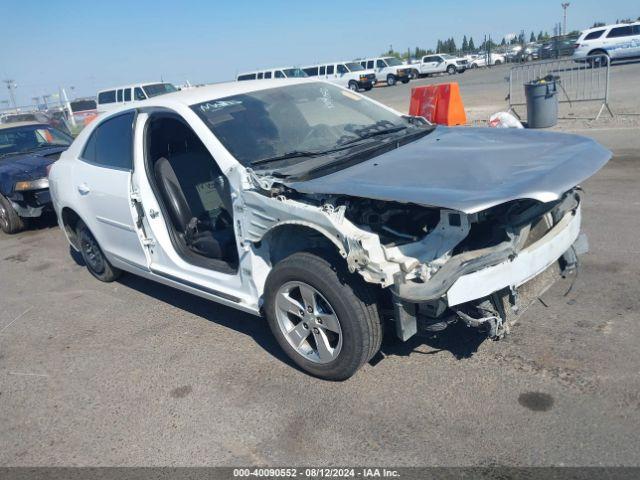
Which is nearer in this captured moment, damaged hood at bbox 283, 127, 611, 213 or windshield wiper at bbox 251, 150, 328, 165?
damaged hood at bbox 283, 127, 611, 213

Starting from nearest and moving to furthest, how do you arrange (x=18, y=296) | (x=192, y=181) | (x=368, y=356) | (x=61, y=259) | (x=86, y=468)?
(x=86, y=468) < (x=368, y=356) < (x=192, y=181) < (x=18, y=296) < (x=61, y=259)

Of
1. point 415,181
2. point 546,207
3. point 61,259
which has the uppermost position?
point 415,181

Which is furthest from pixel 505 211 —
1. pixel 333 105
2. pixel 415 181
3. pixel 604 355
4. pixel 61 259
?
pixel 61 259

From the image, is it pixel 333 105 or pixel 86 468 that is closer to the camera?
pixel 86 468

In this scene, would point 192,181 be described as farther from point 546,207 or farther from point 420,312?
point 546,207

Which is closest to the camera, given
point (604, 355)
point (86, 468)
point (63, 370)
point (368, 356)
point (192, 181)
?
point (86, 468)

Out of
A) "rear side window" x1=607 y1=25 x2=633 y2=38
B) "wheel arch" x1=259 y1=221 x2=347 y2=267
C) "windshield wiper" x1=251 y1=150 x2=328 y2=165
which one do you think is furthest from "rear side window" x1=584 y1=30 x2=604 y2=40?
"wheel arch" x1=259 y1=221 x2=347 y2=267

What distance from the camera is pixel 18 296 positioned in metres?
5.73

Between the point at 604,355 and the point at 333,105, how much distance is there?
2.75 meters

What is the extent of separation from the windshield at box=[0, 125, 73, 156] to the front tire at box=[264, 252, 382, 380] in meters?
7.51

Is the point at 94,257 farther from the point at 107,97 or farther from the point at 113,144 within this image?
the point at 107,97

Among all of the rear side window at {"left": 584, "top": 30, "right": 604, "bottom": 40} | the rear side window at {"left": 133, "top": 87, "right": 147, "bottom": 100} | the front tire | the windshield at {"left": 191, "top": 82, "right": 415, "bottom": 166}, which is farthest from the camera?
the rear side window at {"left": 584, "top": 30, "right": 604, "bottom": 40}

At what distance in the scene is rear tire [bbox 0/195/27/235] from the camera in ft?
26.7

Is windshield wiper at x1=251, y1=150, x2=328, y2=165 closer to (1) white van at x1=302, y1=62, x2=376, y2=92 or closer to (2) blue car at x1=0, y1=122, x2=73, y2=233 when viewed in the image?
(2) blue car at x1=0, y1=122, x2=73, y2=233
